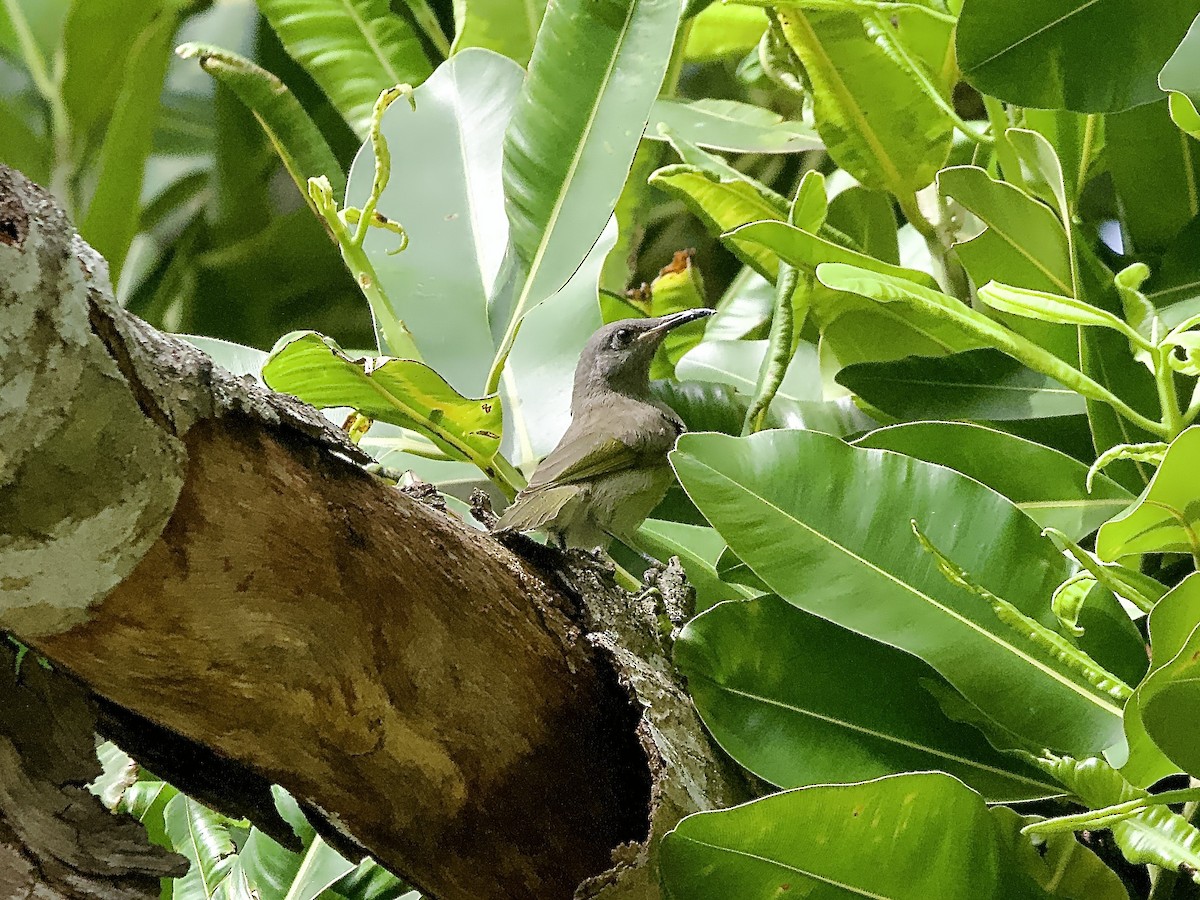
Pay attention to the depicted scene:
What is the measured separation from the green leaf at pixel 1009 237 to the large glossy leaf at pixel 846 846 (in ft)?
1.74

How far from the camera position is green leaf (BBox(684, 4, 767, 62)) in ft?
5.69

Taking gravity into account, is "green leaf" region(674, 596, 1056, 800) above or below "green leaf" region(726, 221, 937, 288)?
below

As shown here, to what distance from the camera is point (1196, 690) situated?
612mm

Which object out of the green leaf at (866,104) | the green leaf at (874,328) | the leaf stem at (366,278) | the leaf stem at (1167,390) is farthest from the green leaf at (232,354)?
the leaf stem at (1167,390)

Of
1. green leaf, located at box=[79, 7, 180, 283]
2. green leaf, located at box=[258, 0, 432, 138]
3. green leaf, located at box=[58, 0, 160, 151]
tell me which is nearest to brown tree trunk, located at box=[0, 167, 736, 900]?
green leaf, located at box=[258, 0, 432, 138]

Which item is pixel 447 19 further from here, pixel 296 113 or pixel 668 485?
pixel 668 485

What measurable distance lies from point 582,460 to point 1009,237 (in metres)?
0.46

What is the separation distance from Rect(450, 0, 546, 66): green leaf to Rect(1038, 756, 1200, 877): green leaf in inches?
→ 49.9

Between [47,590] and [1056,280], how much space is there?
884mm

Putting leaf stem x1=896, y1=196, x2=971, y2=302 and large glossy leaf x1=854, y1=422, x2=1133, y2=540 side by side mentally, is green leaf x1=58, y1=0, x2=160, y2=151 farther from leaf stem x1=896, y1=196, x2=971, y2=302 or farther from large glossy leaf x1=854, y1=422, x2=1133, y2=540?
large glossy leaf x1=854, y1=422, x2=1133, y2=540

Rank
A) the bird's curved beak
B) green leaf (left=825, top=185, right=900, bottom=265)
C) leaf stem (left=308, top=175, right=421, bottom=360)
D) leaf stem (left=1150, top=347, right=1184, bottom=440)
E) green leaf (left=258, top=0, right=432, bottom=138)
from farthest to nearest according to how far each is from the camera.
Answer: green leaf (left=258, top=0, right=432, bottom=138)
the bird's curved beak
green leaf (left=825, top=185, right=900, bottom=265)
leaf stem (left=308, top=175, right=421, bottom=360)
leaf stem (left=1150, top=347, right=1184, bottom=440)

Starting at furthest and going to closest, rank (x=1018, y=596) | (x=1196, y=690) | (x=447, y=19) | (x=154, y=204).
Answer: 1. (x=154, y=204)
2. (x=447, y=19)
3. (x=1018, y=596)
4. (x=1196, y=690)

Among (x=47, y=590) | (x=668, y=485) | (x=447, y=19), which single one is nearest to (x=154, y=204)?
(x=447, y=19)

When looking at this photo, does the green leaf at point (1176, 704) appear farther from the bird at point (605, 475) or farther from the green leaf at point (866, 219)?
the green leaf at point (866, 219)
